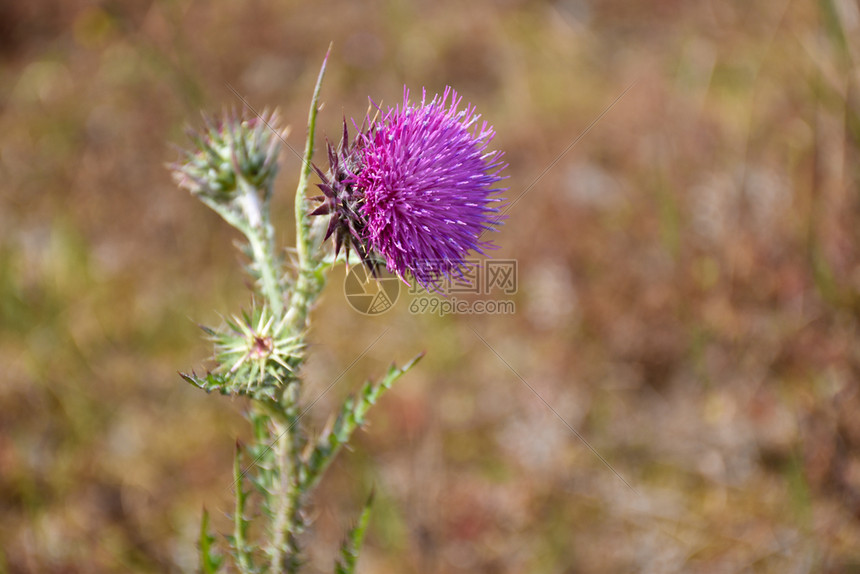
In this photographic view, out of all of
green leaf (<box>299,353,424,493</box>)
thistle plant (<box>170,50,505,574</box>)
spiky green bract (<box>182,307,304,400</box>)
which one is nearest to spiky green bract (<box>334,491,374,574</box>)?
thistle plant (<box>170,50,505,574</box>)

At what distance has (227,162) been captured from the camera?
2.71 metres

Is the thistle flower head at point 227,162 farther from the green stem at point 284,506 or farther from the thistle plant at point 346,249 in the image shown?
the green stem at point 284,506

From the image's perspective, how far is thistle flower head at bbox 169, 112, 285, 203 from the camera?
8.81ft

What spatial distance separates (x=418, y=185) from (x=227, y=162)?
0.99 m

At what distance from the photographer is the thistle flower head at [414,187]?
2.32 m

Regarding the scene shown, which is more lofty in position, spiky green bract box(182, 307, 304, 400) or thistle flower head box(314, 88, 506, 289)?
thistle flower head box(314, 88, 506, 289)

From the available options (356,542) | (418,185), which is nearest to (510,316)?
(418,185)


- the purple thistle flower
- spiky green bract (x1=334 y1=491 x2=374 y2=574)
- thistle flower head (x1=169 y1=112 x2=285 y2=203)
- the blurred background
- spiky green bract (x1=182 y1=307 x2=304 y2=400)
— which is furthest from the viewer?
the blurred background

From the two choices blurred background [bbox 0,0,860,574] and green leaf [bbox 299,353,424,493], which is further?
blurred background [bbox 0,0,860,574]

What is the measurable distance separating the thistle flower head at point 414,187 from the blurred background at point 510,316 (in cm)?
180

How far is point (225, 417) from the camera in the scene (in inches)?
183

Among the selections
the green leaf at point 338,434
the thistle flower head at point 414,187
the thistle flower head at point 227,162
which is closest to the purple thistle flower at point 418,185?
the thistle flower head at point 414,187

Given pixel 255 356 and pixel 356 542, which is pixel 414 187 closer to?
pixel 255 356

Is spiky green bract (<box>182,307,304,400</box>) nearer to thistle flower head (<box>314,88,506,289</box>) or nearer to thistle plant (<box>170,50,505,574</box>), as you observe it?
thistle plant (<box>170,50,505,574</box>)
